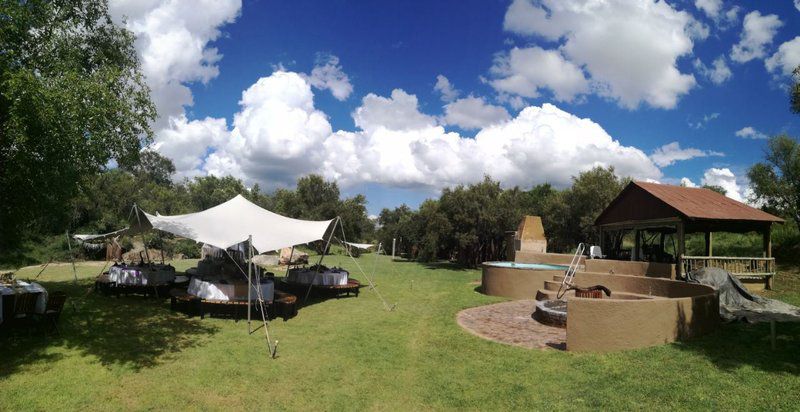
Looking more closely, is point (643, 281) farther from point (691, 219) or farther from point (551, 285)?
point (691, 219)

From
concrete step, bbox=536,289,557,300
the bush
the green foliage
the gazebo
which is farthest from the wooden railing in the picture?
the bush

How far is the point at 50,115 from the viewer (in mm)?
7102

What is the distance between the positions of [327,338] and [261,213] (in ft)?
22.4

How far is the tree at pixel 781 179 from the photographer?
→ 911 inches

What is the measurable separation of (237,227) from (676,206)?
15573 mm

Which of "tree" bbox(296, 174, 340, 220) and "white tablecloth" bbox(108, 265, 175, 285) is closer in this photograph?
"white tablecloth" bbox(108, 265, 175, 285)

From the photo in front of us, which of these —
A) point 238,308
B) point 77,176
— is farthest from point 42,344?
point 238,308

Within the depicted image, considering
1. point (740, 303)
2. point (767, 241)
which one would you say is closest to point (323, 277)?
point (740, 303)

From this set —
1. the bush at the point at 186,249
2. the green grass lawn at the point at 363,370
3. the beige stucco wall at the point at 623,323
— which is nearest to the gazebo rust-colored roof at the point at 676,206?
the green grass lawn at the point at 363,370

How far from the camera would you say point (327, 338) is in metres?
9.74

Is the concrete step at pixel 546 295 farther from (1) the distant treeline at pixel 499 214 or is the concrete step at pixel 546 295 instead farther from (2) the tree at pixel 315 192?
(2) the tree at pixel 315 192

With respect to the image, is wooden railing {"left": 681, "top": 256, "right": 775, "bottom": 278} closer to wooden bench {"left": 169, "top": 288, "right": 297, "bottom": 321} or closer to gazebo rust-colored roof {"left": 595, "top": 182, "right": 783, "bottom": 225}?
gazebo rust-colored roof {"left": 595, "top": 182, "right": 783, "bottom": 225}

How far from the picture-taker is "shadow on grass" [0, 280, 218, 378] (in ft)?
25.4

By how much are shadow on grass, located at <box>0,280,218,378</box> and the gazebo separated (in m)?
16.1
